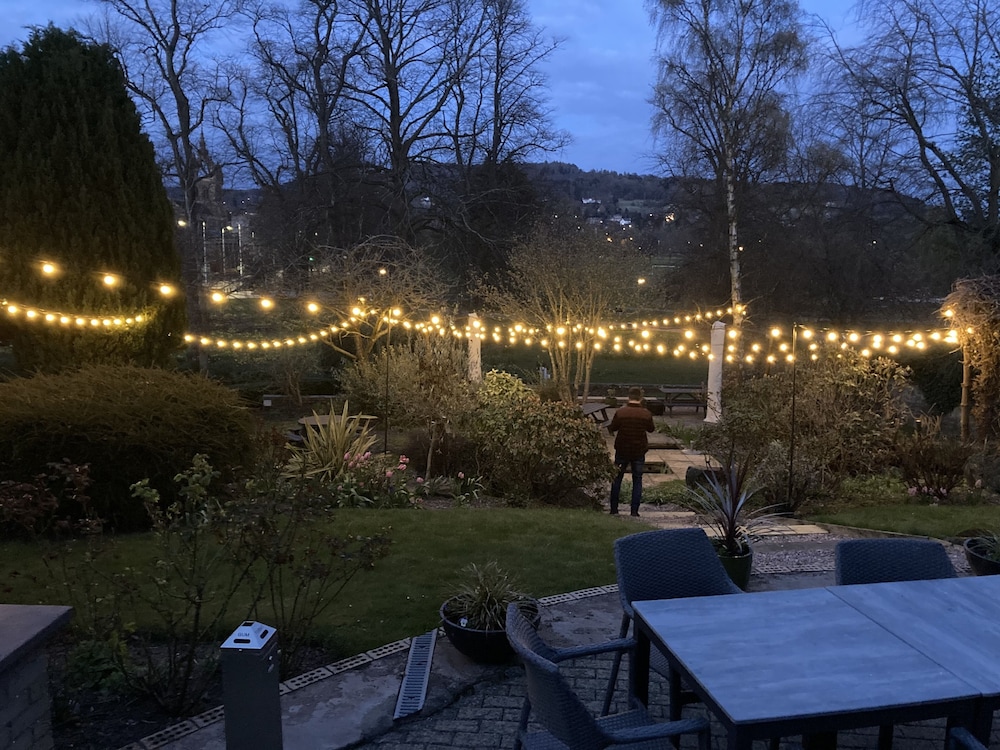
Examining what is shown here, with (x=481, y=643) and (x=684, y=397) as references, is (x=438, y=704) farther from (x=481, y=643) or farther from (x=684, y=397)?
(x=684, y=397)

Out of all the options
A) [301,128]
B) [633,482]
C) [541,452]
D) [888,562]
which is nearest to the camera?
[888,562]

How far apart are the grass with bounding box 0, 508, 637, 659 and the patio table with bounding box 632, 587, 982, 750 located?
1871 mm

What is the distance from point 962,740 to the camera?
6.88ft

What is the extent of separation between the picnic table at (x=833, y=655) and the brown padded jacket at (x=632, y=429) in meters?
4.83

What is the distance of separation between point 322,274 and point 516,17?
8.75 m

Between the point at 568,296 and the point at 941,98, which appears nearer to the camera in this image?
the point at 941,98

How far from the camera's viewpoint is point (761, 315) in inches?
744

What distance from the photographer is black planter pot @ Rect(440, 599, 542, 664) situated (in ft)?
11.7

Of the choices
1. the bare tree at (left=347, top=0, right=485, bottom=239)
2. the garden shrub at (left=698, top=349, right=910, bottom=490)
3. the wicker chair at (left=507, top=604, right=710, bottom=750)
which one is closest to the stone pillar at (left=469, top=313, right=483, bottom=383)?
the garden shrub at (left=698, top=349, right=910, bottom=490)

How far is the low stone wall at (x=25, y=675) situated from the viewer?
2.47 metres

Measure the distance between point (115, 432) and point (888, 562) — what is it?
5.49 metres

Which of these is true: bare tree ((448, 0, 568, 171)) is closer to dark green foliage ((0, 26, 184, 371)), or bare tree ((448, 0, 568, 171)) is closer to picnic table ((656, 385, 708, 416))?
picnic table ((656, 385, 708, 416))

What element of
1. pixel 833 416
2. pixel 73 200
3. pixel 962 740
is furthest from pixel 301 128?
pixel 962 740

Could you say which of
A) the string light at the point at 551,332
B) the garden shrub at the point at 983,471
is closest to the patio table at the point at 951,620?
the string light at the point at 551,332
